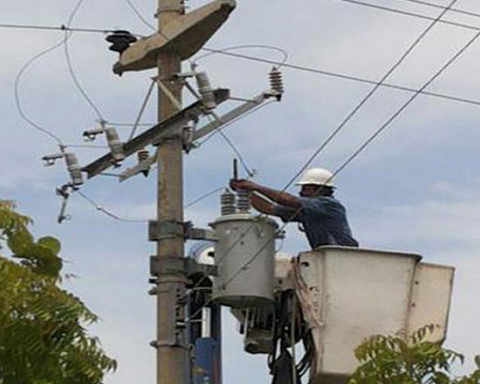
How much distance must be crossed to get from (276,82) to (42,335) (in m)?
4.09

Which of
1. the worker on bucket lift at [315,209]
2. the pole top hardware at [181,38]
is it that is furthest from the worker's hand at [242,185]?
the pole top hardware at [181,38]

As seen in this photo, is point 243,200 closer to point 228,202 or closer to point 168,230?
point 228,202

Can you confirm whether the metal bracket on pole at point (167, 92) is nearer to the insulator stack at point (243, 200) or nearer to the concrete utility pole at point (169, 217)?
the concrete utility pole at point (169, 217)

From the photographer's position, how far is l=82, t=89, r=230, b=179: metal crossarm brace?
16172mm

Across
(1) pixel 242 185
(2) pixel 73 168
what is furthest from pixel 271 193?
(2) pixel 73 168

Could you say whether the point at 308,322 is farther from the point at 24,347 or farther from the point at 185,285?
the point at 24,347

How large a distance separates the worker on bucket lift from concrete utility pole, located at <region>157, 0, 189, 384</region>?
2.05ft

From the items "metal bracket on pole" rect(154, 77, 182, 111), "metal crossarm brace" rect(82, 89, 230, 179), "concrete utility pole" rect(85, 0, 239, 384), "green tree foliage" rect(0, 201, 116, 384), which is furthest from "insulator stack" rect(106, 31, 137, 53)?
"green tree foliage" rect(0, 201, 116, 384)

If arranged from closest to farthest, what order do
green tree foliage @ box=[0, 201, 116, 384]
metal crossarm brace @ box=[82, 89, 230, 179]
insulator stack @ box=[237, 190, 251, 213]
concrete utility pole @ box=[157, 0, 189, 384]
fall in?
1. green tree foliage @ box=[0, 201, 116, 384]
2. concrete utility pole @ box=[157, 0, 189, 384]
3. metal crossarm brace @ box=[82, 89, 230, 179]
4. insulator stack @ box=[237, 190, 251, 213]

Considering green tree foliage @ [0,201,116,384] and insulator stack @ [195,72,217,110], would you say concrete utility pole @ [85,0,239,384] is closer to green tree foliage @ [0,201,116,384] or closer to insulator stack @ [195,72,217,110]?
insulator stack @ [195,72,217,110]

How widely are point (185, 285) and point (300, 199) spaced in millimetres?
1514

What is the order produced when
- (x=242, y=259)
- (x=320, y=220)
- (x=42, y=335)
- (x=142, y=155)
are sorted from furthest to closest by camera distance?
(x=320, y=220) → (x=142, y=155) → (x=242, y=259) → (x=42, y=335)

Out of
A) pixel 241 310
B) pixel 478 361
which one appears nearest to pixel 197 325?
pixel 241 310

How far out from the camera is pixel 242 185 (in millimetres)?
16531
